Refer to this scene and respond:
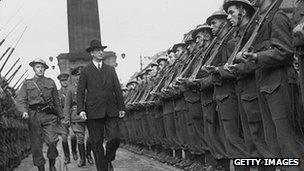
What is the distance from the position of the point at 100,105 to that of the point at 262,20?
11.4ft

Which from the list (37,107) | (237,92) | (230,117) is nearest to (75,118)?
(37,107)

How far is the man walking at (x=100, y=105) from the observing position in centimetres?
870

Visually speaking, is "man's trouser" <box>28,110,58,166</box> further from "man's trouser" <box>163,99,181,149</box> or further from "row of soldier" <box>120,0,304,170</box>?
"man's trouser" <box>163,99,181,149</box>

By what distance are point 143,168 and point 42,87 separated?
237 centimetres

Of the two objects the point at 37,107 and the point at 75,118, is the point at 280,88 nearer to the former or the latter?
the point at 37,107

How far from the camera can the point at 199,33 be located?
953 centimetres

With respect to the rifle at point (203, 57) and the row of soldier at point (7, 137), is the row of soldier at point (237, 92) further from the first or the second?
the row of soldier at point (7, 137)

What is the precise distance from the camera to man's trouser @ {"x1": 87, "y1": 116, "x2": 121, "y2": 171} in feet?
28.4

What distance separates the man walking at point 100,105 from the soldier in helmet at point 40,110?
1084mm

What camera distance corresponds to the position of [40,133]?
31.9ft

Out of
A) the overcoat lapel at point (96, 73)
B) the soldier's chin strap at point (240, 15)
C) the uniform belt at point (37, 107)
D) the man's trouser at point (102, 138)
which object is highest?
the soldier's chin strap at point (240, 15)

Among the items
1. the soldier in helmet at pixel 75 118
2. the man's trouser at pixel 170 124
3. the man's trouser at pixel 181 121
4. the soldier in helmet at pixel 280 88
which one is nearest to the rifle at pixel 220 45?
the soldier in helmet at pixel 280 88

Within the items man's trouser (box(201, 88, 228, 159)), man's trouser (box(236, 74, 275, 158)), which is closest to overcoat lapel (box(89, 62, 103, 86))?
man's trouser (box(201, 88, 228, 159))

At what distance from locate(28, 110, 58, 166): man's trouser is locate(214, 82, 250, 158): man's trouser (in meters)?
3.59
